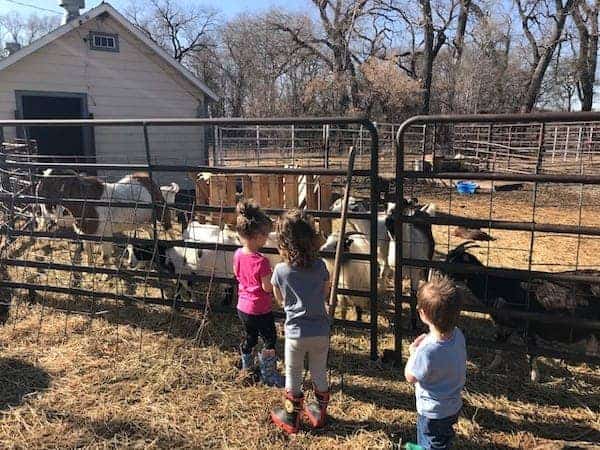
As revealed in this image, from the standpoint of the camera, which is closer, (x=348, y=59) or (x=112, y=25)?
(x=112, y=25)

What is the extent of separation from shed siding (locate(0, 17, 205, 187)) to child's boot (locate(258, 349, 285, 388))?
932 cm

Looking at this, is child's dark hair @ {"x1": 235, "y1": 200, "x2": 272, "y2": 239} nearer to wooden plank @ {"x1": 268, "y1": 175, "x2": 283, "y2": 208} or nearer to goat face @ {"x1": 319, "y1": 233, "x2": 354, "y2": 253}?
goat face @ {"x1": 319, "y1": 233, "x2": 354, "y2": 253}

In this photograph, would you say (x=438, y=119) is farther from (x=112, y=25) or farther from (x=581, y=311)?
(x=112, y=25)

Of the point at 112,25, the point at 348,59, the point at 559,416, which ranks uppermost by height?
the point at 348,59

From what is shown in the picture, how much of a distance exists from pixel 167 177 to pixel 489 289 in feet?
36.9

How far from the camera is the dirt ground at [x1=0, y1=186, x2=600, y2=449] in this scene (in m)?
3.45

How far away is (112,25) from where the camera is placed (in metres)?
13.4

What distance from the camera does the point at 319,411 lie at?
3545 mm

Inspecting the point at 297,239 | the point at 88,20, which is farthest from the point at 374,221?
the point at 88,20

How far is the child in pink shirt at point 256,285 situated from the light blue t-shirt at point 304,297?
0.39m

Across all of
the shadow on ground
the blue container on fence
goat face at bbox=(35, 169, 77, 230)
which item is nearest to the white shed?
goat face at bbox=(35, 169, 77, 230)

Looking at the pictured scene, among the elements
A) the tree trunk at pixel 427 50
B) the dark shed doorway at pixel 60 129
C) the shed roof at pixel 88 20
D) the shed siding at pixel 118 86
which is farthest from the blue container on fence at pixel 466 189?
the tree trunk at pixel 427 50

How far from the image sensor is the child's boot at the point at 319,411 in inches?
138

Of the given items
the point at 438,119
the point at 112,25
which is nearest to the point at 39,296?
the point at 438,119
